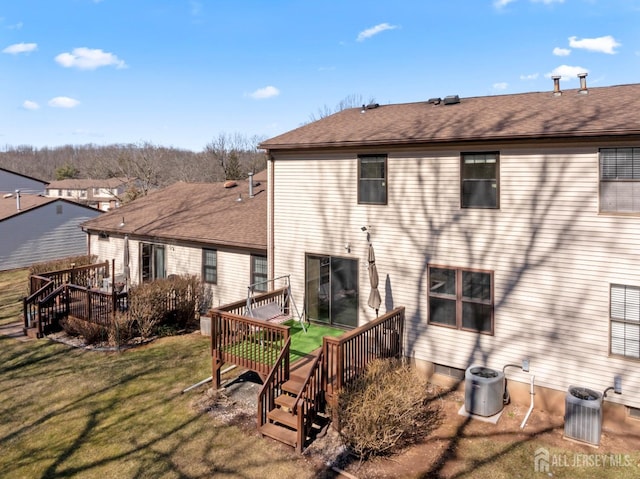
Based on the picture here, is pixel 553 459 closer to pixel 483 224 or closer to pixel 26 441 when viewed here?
pixel 483 224

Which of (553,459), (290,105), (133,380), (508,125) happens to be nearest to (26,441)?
(133,380)

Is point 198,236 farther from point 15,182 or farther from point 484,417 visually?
point 15,182

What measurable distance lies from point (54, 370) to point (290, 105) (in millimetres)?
28949

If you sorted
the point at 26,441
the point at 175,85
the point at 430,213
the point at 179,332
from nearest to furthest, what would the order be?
the point at 26,441
the point at 430,213
the point at 179,332
the point at 175,85

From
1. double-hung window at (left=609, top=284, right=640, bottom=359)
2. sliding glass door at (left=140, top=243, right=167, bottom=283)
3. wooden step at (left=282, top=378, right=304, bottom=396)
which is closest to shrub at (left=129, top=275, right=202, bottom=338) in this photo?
sliding glass door at (left=140, top=243, right=167, bottom=283)

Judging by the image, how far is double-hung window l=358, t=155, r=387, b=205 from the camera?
9.79 m

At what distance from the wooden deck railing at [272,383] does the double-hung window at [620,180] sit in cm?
643

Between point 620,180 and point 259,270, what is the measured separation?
960 centimetres

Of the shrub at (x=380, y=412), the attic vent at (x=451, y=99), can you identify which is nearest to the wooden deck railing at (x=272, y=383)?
the shrub at (x=380, y=412)

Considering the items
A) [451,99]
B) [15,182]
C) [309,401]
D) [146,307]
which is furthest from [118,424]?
[15,182]

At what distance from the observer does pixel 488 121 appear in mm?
9062

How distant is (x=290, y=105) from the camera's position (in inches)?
1371

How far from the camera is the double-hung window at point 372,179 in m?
9.79

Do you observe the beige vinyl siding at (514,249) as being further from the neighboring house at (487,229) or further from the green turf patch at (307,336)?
the green turf patch at (307,336)
